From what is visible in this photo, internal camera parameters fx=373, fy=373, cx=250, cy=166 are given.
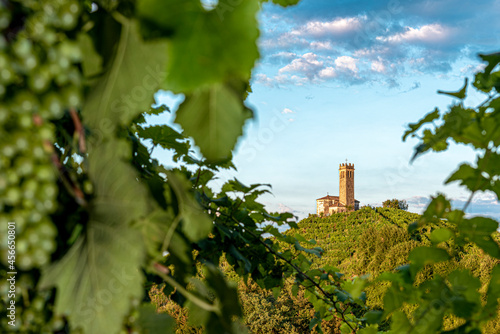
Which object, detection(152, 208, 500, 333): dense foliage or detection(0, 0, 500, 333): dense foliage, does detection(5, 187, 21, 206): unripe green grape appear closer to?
detection(0, 0, 500, 333): dense foliage

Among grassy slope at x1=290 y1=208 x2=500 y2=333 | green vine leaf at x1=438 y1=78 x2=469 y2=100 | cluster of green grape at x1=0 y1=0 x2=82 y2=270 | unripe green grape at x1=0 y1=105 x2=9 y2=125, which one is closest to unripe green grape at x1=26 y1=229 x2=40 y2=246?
cluster of green grape at x1=0 y1=0 x2=82 y2=270

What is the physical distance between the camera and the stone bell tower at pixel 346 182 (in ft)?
145

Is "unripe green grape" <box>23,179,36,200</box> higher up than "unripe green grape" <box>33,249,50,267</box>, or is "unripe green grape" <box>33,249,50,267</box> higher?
"unripe green grape" <box>23,179,36,200</box>

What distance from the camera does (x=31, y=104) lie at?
0.34 m

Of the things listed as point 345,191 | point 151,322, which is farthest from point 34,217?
point 345,191

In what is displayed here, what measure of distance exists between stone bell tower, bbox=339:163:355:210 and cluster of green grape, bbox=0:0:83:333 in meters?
44.8

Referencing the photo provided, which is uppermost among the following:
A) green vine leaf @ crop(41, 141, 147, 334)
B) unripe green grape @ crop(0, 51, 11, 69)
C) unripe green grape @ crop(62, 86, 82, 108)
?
unripe green grape @ crop(0, 51, 11, 69)

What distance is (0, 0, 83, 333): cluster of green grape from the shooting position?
1.11 feet

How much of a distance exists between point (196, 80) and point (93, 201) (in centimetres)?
19

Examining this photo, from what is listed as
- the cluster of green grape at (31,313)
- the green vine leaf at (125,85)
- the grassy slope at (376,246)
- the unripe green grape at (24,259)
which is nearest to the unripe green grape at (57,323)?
the cluster of green grape at (31,313)

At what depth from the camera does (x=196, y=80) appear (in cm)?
35

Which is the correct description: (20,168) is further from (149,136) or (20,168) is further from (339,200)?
(339,200)

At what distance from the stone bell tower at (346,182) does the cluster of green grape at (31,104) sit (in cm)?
4476

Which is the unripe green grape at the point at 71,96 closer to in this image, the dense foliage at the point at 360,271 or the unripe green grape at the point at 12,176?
the unripe green grape at the point at 12,176
